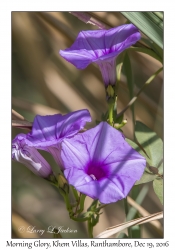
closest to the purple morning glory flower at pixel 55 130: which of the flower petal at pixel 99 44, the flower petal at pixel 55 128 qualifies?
the flower petal at pixel 55 128

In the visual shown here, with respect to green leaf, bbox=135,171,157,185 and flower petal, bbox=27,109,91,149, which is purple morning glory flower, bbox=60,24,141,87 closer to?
flower petal, bbox=27,109,91,149

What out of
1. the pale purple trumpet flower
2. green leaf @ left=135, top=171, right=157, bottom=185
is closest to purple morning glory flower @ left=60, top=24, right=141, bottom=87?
the pale purple trumpet flower

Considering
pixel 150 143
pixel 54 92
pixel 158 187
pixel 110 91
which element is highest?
pixel 54 92

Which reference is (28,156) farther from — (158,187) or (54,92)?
(54,92)

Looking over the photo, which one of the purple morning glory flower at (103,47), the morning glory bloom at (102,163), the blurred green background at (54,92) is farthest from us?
the blurred green background at (54,92)

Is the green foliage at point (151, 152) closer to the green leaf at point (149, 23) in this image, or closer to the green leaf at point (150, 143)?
the green leaf at point (150, 143)

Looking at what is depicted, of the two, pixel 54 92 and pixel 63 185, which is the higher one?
pixel 54 92

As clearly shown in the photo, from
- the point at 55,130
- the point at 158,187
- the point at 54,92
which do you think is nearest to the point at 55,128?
the point at 55,130
